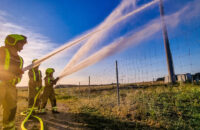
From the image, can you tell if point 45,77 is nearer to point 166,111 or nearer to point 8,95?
point 8,95

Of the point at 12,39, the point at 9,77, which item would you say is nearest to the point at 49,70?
the point at 12,39

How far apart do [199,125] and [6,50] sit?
6081 millimetres

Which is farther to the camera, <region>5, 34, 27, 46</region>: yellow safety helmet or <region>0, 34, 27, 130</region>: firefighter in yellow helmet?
<region>5, 34, 27, 46</region>: yellow safety helmet

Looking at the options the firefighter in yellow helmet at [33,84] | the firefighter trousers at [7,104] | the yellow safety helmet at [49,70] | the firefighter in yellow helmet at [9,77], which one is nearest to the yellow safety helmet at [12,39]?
the firefighter in yellow helmet at [9,77]

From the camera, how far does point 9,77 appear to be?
137 inches

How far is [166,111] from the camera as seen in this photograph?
592 centimetres

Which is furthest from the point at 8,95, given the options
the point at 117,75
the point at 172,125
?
the point at 117,75

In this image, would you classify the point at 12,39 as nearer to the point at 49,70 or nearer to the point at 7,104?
the point at 7,104

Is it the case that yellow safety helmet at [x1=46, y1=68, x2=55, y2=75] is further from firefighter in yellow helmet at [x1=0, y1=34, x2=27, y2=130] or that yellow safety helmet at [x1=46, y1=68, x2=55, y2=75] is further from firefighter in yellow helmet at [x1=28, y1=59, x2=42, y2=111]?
firefighter in yellow helmet at [x1=0, y1=34, x2=27, y2=130]

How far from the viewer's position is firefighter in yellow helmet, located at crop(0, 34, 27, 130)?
3.38 meters

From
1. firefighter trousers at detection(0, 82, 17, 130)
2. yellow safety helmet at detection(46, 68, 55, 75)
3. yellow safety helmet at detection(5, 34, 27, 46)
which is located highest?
yellow safety helmet at detection(5, 34, 27, 46)

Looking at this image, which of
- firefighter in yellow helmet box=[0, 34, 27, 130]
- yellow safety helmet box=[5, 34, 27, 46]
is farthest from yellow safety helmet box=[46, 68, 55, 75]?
yellow safety helmet box=[5, 34, 27, 46]

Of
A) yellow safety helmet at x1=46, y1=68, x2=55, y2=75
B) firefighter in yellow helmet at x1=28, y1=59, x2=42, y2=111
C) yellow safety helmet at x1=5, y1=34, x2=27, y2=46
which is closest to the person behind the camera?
yellow safety helmet at x1=5, y1=34, x2=27, y2=46

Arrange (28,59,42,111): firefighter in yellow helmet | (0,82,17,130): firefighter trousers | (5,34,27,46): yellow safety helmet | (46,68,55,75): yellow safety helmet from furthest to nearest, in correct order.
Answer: (46,68,55,75): yellow safety helmet, (28,59,42,111): firefighter in yellow helmet, (5,34,27,46): yellow safety helmet, (0,82,17,130): firefighter trousers
